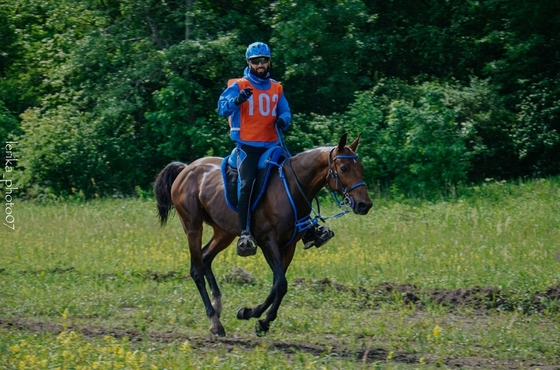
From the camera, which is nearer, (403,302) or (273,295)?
(273,295)

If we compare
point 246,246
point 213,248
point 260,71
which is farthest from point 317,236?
point 260,71

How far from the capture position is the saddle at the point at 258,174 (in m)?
9.41

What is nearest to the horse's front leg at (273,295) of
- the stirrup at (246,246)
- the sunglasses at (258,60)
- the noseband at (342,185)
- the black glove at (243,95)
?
the stirrup at (246,246)


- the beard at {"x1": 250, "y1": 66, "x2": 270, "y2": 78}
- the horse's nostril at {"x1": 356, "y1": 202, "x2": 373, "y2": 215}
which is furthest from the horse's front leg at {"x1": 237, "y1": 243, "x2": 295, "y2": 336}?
the beard at {"x1": 250, "y1": 66, "x2": 270, "y2": 78}

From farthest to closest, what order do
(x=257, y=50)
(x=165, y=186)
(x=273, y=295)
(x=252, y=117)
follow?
(x=165, y=186) < (x=252, y=117) < (x=257, y=50) < (x=273, y=295)

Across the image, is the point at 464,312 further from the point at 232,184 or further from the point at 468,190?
the point at 468,190

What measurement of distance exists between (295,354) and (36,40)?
22124 mm

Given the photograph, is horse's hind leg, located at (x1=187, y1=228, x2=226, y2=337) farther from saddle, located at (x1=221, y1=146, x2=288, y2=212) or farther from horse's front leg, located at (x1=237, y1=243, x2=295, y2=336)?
saddle, located at (x1=221, y1=146, x2=288, y2=212)

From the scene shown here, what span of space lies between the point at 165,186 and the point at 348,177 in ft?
10.8

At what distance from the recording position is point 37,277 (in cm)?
1277

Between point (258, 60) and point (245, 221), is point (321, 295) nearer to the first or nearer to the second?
point (245, 221)

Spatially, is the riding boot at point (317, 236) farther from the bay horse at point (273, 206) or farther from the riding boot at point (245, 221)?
the riding boot at point (245, 221)

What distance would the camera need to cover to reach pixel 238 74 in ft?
74.7

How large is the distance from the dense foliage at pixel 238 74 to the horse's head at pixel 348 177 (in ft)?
39.5
